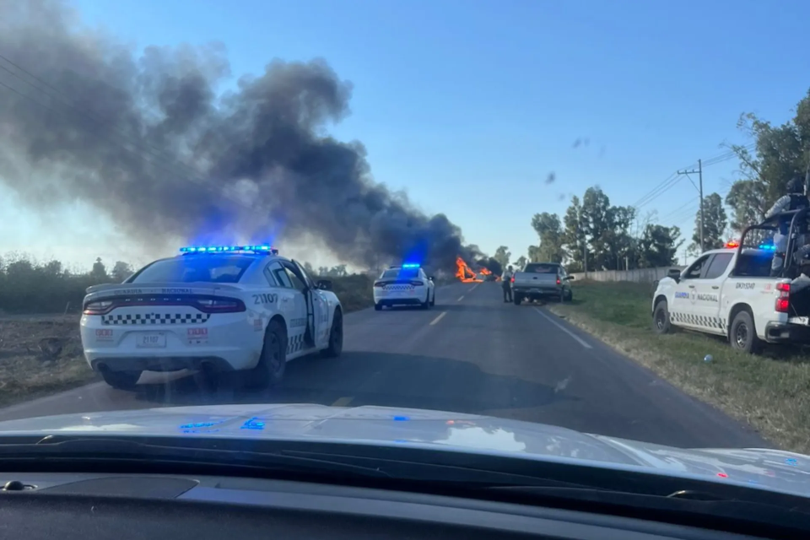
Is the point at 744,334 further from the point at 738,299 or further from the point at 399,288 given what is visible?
the point at 399,288

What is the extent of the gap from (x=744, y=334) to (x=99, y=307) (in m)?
9.24

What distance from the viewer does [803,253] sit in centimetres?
1078

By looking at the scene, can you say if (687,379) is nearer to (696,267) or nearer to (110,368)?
(696,267)

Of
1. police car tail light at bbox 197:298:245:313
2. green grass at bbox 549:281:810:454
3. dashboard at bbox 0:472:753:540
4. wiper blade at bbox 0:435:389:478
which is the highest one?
police car tail light at bbox 197:298:245:313

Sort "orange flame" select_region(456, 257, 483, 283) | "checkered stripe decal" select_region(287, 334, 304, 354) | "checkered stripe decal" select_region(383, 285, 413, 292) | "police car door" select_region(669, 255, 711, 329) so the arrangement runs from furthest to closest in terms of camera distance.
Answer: "orange flame" select_region(456, 257, 483, 283) → "checkered stripe decal" select_region(383, 285, 413, 292) → "police car door" select_region(669, 255, 711, 329) → "checkered stripe decal" select_region(287, 334, 304, 354)

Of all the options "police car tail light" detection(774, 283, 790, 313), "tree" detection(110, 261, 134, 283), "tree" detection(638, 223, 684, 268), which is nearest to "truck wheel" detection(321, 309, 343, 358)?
"police car tail light" detection(774, 283, 790, 313)

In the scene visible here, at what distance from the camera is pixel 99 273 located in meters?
32.8

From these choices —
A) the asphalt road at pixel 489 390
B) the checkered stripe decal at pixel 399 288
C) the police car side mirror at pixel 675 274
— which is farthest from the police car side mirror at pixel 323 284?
the checkered stripe decal at pixel 399 288

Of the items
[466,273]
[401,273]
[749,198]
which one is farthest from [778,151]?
[466,273]

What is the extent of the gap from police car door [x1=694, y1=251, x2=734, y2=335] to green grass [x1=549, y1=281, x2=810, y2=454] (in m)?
0.34

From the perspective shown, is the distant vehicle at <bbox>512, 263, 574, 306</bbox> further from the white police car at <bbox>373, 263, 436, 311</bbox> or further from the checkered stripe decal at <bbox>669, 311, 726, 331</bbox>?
the checkered stripe decal at <bbox>669, 311, 726, 331</bbox>

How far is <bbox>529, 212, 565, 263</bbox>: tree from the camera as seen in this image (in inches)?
3952

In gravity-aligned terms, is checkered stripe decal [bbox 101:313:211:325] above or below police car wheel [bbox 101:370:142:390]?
above

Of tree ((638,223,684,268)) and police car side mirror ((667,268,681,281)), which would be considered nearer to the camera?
police car side mirror ((667,268,681,281))
